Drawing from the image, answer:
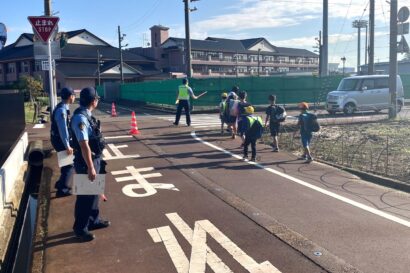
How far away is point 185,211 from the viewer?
618 cm

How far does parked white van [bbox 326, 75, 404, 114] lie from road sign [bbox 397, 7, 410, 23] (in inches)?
177

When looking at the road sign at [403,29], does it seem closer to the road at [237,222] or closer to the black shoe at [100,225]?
the road at [237,222]

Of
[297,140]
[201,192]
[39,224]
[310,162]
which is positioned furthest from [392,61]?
[39,224]

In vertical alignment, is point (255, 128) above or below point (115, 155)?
above

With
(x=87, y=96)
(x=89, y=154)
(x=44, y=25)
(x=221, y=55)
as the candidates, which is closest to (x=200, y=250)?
(x=89, y=154)

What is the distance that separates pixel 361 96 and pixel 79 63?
48649 mm

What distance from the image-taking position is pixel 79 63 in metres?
61.5

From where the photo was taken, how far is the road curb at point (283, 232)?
14.4 feet

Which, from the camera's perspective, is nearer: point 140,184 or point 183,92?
point 140,184

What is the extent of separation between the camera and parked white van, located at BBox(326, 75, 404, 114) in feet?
69.6

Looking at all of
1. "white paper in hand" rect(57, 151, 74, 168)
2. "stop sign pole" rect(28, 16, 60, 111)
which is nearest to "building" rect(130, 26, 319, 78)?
"stop sign pole" rect(28, 16, 60, 111)

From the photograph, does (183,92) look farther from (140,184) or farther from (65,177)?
(65,177)

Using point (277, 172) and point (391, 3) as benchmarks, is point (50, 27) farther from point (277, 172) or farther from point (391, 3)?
point (391, 3)

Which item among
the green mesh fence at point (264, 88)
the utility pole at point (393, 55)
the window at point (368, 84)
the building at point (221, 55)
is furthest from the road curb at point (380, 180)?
the building at point (221, 55)
